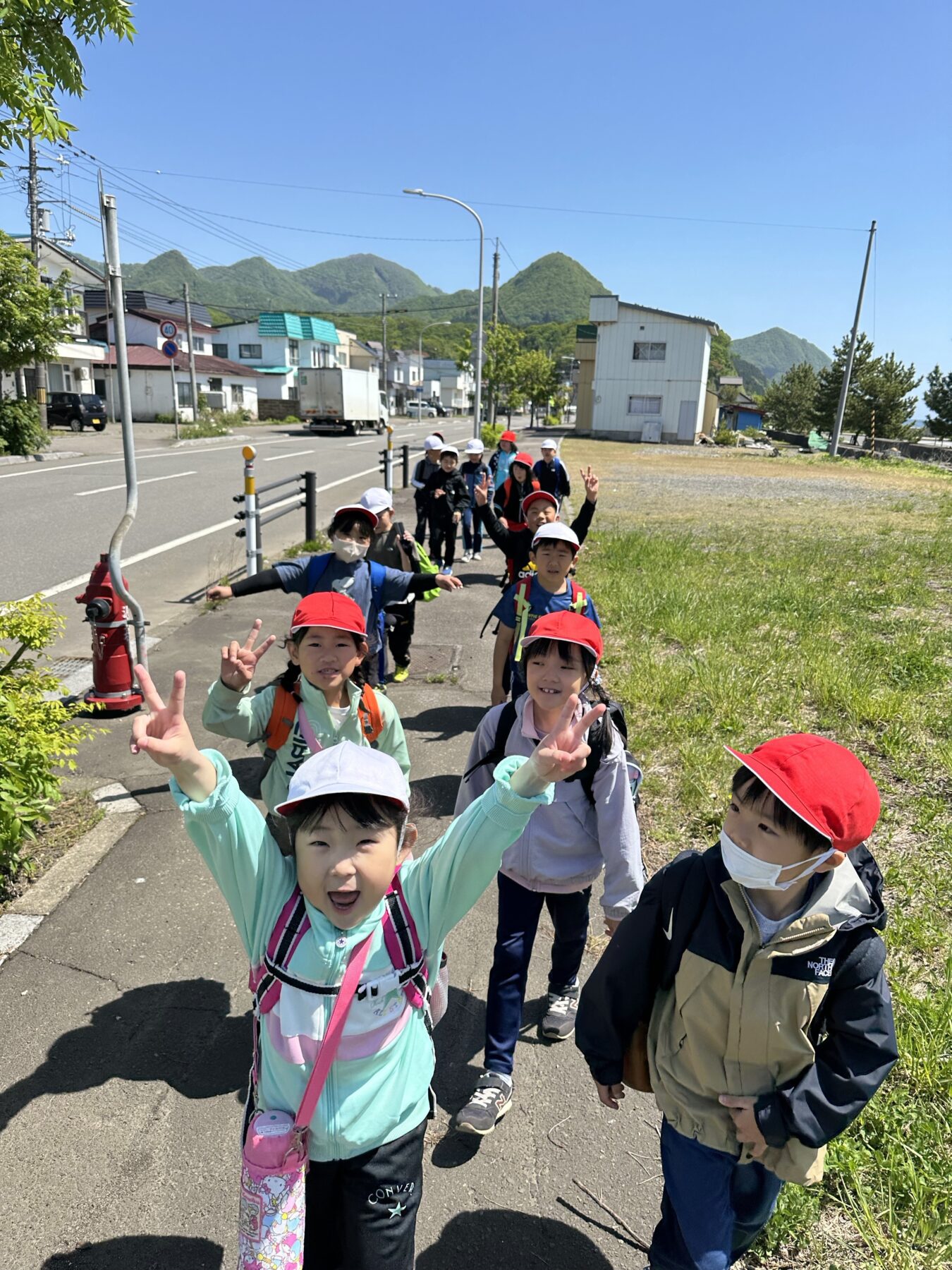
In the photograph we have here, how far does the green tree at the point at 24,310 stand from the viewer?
1850cm

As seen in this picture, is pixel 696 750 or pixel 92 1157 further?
pixel 696 750

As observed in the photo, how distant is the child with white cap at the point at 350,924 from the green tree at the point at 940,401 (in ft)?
216

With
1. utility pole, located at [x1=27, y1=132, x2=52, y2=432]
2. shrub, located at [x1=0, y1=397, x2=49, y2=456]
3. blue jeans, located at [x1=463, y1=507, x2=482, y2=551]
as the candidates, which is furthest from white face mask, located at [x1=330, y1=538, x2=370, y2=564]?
utility pole, located at [x1=27, y1=132, x2=52, y2=432]

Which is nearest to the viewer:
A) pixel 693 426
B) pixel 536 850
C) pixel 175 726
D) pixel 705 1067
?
pixel 175 726

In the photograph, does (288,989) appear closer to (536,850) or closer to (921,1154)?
(536,850)

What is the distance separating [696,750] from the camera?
5.34 meters

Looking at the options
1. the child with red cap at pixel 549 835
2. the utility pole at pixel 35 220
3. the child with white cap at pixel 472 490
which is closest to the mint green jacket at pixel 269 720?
the child with red cap at pixel 549 835

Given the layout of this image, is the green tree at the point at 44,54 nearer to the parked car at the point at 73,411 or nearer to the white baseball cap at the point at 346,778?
the white baseball cap at the point at 346,778

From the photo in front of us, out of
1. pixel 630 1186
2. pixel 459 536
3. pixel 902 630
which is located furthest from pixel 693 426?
pixel 630 1186

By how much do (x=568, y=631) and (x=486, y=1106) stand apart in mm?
1551

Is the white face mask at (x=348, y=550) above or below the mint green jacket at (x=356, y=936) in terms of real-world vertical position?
above

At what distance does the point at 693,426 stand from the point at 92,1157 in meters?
51.1

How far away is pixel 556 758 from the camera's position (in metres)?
1.72

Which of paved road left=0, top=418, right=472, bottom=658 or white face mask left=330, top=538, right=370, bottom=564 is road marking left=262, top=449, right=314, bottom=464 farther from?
white face mask left=330, top=538, right=370, bottom=564
